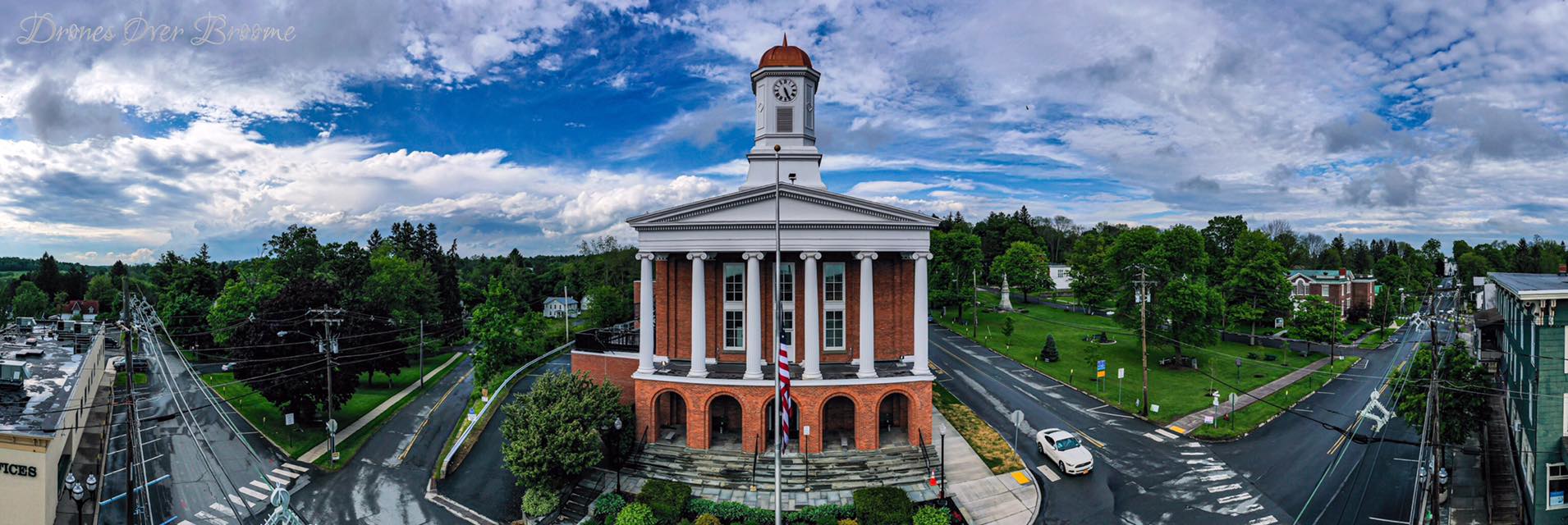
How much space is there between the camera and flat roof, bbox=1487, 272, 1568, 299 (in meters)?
21.2

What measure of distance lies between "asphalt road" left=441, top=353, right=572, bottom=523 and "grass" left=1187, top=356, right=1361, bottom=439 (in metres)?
33.7

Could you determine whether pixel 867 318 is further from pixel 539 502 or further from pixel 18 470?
pixel 18 470

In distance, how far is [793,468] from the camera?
97.0 feet

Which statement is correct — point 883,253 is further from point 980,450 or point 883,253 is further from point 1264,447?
point 1264,447

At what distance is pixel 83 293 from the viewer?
96875 mm

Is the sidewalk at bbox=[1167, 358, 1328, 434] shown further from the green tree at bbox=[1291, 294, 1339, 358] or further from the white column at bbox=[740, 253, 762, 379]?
the white column at bbox=[740, 253, 762, 379]

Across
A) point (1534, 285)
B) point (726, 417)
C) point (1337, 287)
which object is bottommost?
point (726, 417)

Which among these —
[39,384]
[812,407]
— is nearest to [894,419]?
[812,407]

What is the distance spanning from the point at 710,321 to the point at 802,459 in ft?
29.0

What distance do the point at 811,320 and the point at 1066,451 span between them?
42.7ft

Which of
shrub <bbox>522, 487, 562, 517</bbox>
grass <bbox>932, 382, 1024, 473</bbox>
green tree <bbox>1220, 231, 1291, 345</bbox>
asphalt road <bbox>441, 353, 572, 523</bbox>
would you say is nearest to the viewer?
shrub <bbox>522, 487, 562, 517</bbox>

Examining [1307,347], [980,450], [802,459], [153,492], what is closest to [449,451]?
[153,492]

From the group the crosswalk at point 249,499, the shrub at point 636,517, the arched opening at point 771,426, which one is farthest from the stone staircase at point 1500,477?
the crosswalk at point 249,499

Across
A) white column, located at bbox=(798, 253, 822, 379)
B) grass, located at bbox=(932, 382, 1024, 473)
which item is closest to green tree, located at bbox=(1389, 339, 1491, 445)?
grass, located at bbox=(932, 382, 1024, 473)
